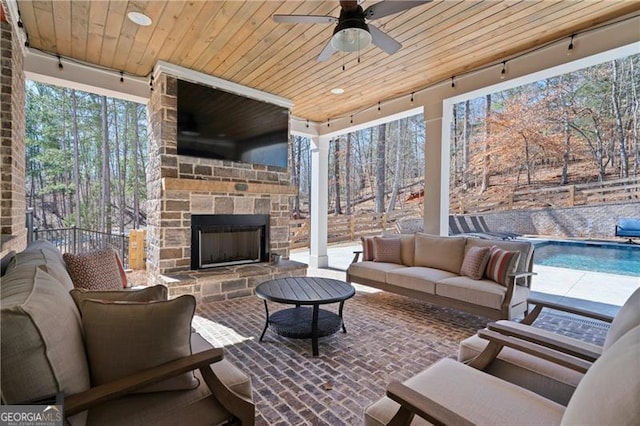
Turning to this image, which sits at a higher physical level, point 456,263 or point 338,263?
point 456,263

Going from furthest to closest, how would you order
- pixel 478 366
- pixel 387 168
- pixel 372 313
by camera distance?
pixel 387 168 < pixel 372 313 < pixel 478 366

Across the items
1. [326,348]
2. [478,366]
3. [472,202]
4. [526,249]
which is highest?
[472,202]

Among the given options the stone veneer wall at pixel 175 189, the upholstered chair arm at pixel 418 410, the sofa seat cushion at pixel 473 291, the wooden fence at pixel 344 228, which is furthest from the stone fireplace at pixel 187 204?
the wooden fence at pixel 344 228

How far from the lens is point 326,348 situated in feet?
8.84

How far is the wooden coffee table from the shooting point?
8.55ft

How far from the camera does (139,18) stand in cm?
286

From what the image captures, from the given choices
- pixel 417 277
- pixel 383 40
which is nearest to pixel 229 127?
pixel 383 40

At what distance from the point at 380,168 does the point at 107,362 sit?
1411 cm

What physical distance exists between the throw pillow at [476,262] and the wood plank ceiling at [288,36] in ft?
7.57

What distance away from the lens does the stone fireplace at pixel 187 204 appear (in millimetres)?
3889

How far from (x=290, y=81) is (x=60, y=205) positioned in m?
10.6

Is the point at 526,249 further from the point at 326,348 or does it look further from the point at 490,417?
the point at 490,417

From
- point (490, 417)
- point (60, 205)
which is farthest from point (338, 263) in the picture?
point (60, 205)

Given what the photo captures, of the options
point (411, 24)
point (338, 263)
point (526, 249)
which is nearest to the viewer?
point (411, 24)
